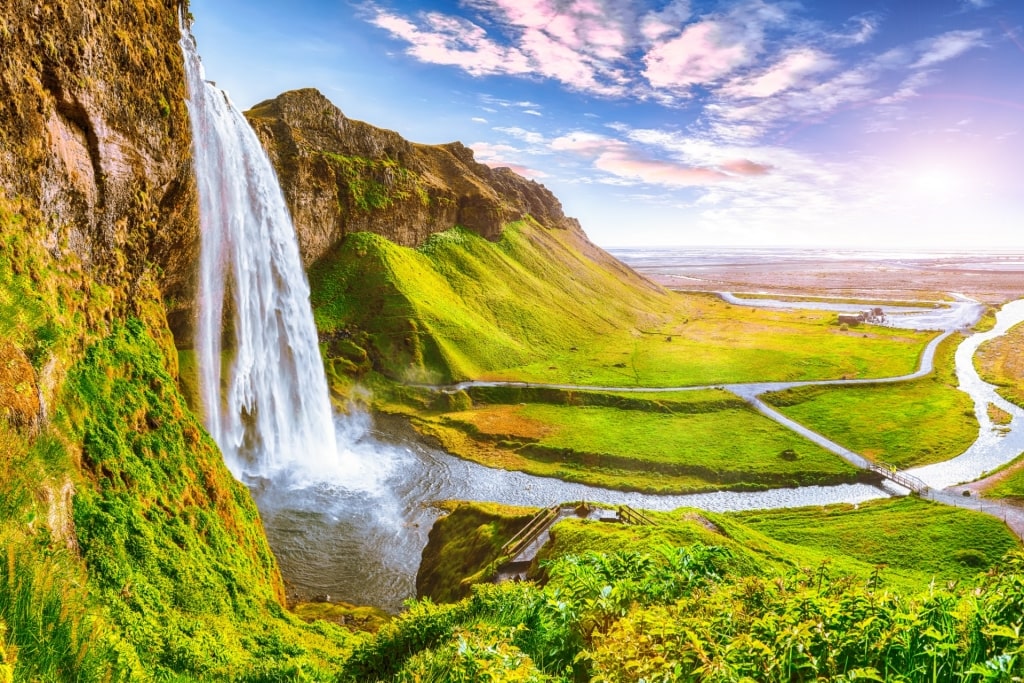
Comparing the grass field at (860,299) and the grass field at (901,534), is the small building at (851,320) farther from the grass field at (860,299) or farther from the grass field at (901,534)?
the grass field at (901,534)

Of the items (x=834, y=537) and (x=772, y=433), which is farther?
(x=772, y=433)

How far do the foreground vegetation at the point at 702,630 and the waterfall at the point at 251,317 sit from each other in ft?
92.2

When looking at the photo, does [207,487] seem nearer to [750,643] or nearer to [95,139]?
[95,139]

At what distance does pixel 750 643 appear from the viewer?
528 centimetres

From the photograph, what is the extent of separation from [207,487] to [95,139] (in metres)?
13.1

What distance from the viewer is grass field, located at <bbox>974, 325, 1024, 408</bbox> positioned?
58969mm

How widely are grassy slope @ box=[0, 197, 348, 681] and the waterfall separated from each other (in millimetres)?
12321

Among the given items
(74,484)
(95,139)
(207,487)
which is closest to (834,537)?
(207,487)

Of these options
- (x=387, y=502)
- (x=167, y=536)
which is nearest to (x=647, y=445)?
(x=387, y=502)

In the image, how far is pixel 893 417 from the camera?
4938 centimetres

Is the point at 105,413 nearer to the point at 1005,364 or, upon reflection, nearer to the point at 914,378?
the point at 914,378

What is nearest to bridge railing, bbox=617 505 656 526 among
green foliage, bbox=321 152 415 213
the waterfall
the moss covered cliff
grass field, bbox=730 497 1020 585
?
the moss covered cliff

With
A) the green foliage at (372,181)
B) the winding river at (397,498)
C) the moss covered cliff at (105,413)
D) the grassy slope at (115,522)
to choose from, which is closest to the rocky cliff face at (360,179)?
the green foliage at (372,181)

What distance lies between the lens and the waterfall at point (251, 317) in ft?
104
